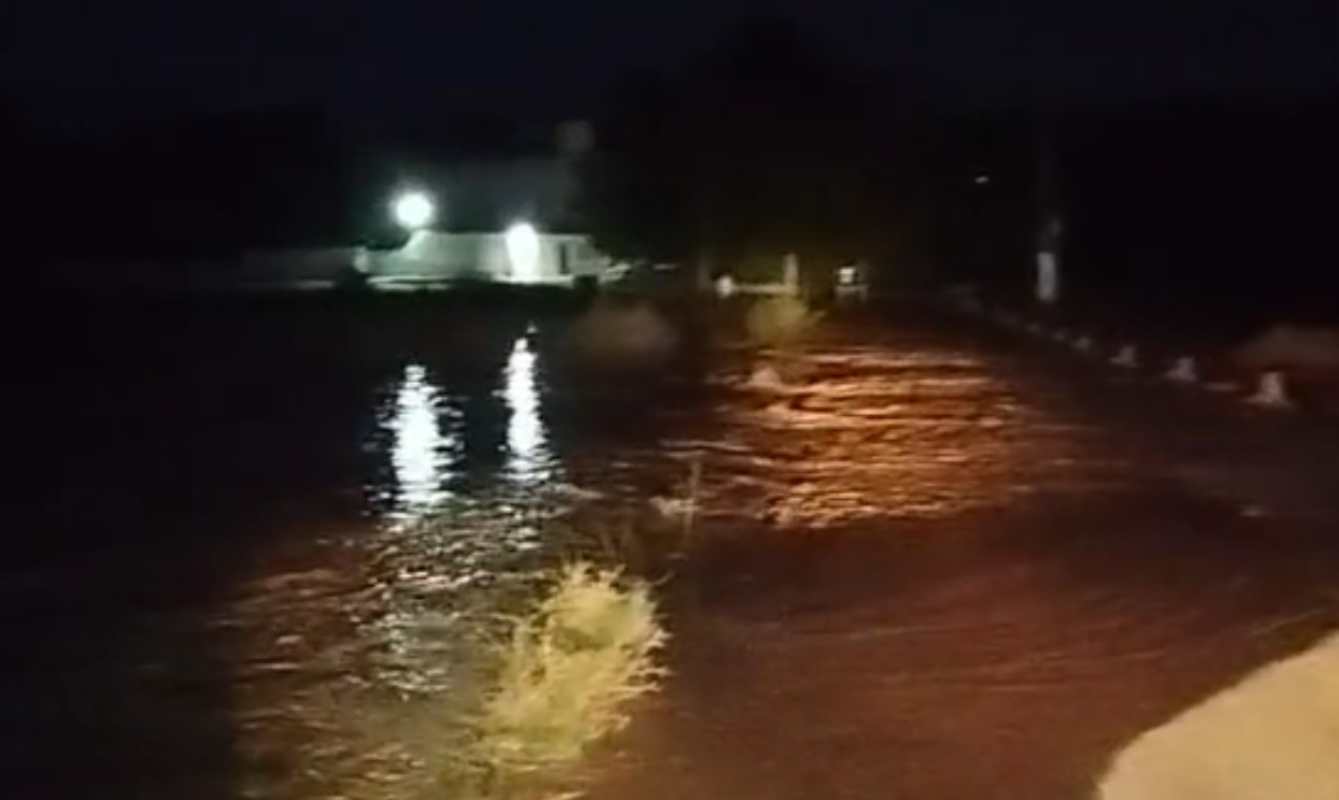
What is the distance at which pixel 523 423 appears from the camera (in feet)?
97.1

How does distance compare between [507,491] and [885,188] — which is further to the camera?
[885,188]

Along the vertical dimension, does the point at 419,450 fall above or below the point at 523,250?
above

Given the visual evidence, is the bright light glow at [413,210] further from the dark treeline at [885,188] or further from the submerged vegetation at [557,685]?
the submerged vegetation at [557,685]

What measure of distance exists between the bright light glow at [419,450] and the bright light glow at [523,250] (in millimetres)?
55595

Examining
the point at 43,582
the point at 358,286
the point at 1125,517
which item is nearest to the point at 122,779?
the point at 43,582

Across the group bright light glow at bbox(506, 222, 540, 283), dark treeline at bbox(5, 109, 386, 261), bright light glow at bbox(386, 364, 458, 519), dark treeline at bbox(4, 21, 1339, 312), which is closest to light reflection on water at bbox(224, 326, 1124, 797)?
bright light glow at bbox(386, 364, 458, 519)

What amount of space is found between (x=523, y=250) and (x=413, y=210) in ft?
24.6

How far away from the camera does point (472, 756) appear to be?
1100 centimetres

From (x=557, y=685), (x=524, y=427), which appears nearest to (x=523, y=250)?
(x=524, y=427)

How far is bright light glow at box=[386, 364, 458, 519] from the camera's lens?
22.1 meters

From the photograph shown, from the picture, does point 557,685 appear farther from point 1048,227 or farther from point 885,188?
point 885,188

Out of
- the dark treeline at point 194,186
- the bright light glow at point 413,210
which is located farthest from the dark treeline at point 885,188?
the bright light glow at point 413,210

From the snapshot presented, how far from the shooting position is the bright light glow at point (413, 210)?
98.4 metres

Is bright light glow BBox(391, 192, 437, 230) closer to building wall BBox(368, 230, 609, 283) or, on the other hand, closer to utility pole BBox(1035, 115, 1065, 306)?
building wall BBox(368, 230, 609, 283)
